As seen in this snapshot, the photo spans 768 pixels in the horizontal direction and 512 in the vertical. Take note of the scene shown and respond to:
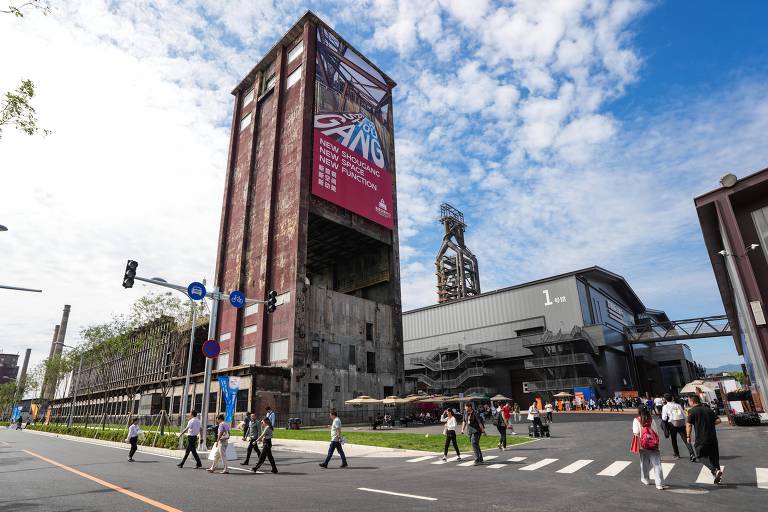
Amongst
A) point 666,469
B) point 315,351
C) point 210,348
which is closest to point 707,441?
point 666,469

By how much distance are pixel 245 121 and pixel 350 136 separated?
54.8 feet

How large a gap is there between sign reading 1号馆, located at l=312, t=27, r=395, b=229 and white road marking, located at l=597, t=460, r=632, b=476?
3802cm

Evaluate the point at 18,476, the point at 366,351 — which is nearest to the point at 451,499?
the point at 18,476

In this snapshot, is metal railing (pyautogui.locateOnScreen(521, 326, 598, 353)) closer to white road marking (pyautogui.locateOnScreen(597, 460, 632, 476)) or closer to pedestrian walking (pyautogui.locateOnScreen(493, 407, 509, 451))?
pedestrian walking (pyautogui.locateOnScreen(493, 407, 509, 451))

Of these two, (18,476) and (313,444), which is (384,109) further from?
(18,476)

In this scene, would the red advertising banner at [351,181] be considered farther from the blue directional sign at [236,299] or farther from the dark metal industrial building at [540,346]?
the blue directional sign at [236,299]

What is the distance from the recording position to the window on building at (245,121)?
58.2m

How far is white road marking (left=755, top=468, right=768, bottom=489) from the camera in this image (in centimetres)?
981

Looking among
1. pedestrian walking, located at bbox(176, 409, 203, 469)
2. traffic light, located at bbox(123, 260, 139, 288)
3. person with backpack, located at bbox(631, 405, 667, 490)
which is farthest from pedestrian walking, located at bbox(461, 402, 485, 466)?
traffic light, located at bbox(123, 260, 139, 288)

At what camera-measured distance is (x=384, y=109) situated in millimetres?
59531

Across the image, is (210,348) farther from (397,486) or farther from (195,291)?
(397,486)

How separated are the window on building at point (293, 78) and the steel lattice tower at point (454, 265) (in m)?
47.6

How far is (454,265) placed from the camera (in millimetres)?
90438

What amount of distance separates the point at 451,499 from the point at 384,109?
56.2 m
